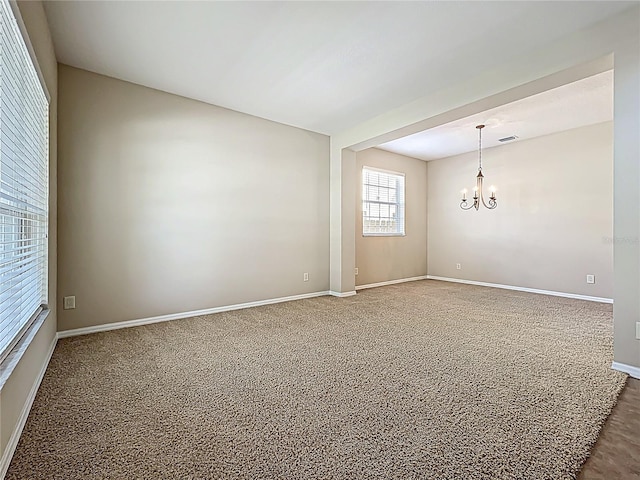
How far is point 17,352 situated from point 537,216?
6517 millimetres

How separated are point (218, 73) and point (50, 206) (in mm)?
1929

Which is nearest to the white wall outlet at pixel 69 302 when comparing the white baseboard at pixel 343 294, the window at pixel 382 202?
the white baseboard at pixel 343 294

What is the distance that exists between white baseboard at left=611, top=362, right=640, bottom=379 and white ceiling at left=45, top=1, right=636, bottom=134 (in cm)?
251

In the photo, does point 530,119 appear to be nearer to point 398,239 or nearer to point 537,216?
Answer: point 537,216

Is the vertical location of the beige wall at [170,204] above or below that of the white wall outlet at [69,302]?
above

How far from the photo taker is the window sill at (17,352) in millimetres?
1343

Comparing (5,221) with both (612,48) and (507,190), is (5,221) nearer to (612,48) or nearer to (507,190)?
(612,48)

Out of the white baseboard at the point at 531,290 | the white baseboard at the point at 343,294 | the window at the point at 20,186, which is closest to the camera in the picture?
the window at the point at 20,186

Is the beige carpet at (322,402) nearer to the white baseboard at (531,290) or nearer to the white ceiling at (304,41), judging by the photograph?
the white baseboard at (531,290)

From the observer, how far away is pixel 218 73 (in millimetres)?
3131

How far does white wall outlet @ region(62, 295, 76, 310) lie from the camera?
9.85ft

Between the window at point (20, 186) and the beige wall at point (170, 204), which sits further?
the beige wall at point (170, 204)

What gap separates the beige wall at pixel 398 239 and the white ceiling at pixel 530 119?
0.38m

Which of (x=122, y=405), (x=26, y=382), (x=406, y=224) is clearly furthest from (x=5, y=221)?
(x=406, y=224)
